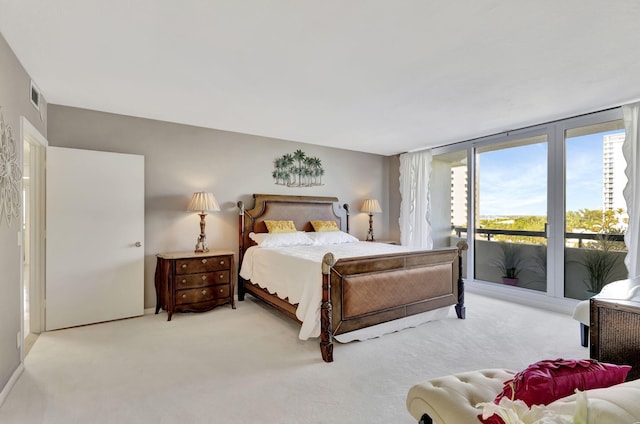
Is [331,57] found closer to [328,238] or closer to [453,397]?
[453,397]

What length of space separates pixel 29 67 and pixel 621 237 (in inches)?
251

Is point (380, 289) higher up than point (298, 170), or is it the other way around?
point (298, 170)

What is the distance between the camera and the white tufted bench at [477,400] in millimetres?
860

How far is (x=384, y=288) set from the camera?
3084 millimetres

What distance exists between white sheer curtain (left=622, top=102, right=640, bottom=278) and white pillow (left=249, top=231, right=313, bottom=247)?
3787 mm

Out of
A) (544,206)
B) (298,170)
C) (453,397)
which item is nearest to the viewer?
(453,397)

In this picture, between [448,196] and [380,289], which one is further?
[448,196]

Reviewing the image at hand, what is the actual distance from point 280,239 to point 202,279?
3.80ft

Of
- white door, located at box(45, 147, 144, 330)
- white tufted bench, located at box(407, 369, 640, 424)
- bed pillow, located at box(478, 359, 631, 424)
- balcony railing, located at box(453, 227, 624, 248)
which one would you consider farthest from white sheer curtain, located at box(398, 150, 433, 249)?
bed pillow, located at box(478, 359, 631, 424)

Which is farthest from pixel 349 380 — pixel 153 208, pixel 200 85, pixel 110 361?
pixel 153 208

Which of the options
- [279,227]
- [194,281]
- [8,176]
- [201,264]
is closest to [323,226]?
[279,227]

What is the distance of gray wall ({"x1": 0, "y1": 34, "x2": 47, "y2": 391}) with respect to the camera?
216cm

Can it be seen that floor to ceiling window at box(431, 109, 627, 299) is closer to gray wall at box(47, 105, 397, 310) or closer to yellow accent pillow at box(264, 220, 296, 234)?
gray wall at box(47, 105, 397, 310)

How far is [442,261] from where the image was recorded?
143 inches
